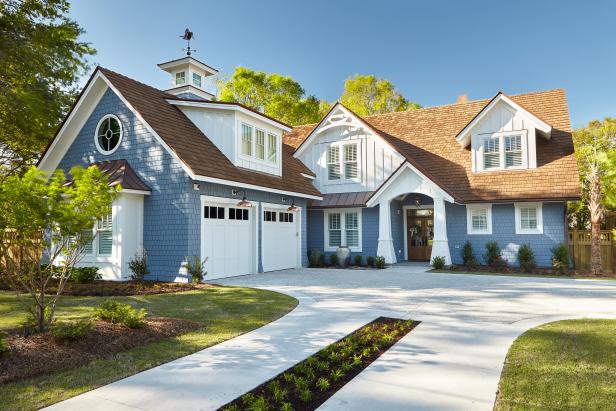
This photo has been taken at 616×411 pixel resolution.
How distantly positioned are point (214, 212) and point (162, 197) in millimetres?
1693

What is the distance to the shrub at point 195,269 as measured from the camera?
1212cm

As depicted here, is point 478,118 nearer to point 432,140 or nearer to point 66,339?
point 432,140

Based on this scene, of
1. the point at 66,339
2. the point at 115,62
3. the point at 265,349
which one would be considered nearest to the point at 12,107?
the point at 115,62

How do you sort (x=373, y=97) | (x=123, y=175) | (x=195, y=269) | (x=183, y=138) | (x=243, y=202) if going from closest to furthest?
(x=195, y=269) → (x=123, y=175) → (x=183, y=138) → (x=243, y=202) → (x=373, y=97)

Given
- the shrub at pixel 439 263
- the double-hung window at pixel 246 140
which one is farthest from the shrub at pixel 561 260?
the double-hung window at pixel 246 140

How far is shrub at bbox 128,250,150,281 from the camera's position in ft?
40.2

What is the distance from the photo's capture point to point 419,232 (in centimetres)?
1978

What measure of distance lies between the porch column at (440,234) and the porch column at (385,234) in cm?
182

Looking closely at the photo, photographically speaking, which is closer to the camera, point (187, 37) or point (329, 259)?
point (187, 37)

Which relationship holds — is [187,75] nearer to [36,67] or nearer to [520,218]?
[36,67]

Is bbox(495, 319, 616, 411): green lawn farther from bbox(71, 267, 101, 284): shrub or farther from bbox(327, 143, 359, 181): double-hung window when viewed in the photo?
bbox(327, 143, 359, 181): double-hung window

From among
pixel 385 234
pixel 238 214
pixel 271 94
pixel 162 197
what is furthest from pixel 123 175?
pixel 271 94

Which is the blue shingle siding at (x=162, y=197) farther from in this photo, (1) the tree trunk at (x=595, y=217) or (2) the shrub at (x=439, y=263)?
(1) the tree trunk at (x=595, y=217)

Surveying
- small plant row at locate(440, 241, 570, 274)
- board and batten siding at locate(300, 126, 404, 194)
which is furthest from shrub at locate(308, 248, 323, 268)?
small plant row at locate(440, 241, 570, 274)
